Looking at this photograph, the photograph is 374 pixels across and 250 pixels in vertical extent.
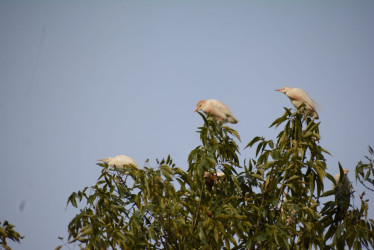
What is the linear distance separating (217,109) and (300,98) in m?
1.05

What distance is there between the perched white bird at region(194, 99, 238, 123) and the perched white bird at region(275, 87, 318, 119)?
0.78 m

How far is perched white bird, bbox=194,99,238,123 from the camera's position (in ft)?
20.2

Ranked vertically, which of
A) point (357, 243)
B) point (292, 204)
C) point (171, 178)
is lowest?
point (357, 243)

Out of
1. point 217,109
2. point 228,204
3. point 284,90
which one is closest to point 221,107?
point 217,109

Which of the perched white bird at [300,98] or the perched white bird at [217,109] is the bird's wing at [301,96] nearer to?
the perched white bird at [300,98]

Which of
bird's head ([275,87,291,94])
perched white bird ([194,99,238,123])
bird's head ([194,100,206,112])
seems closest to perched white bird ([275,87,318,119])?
bird's head ([275,87,291,94])

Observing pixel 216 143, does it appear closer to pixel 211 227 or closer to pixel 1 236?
pixel 211 227

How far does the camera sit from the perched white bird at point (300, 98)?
5.86 m

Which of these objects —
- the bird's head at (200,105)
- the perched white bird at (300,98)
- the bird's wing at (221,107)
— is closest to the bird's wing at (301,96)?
the perched white bird at (300,98)

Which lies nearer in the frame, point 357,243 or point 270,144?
point 357,243

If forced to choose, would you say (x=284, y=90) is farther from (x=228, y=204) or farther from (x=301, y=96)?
(x=228, y=204)

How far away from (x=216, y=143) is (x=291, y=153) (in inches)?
24.6

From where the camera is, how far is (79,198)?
12.6 feet

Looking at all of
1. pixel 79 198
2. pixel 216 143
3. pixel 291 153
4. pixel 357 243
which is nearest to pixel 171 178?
pixel 216 143
